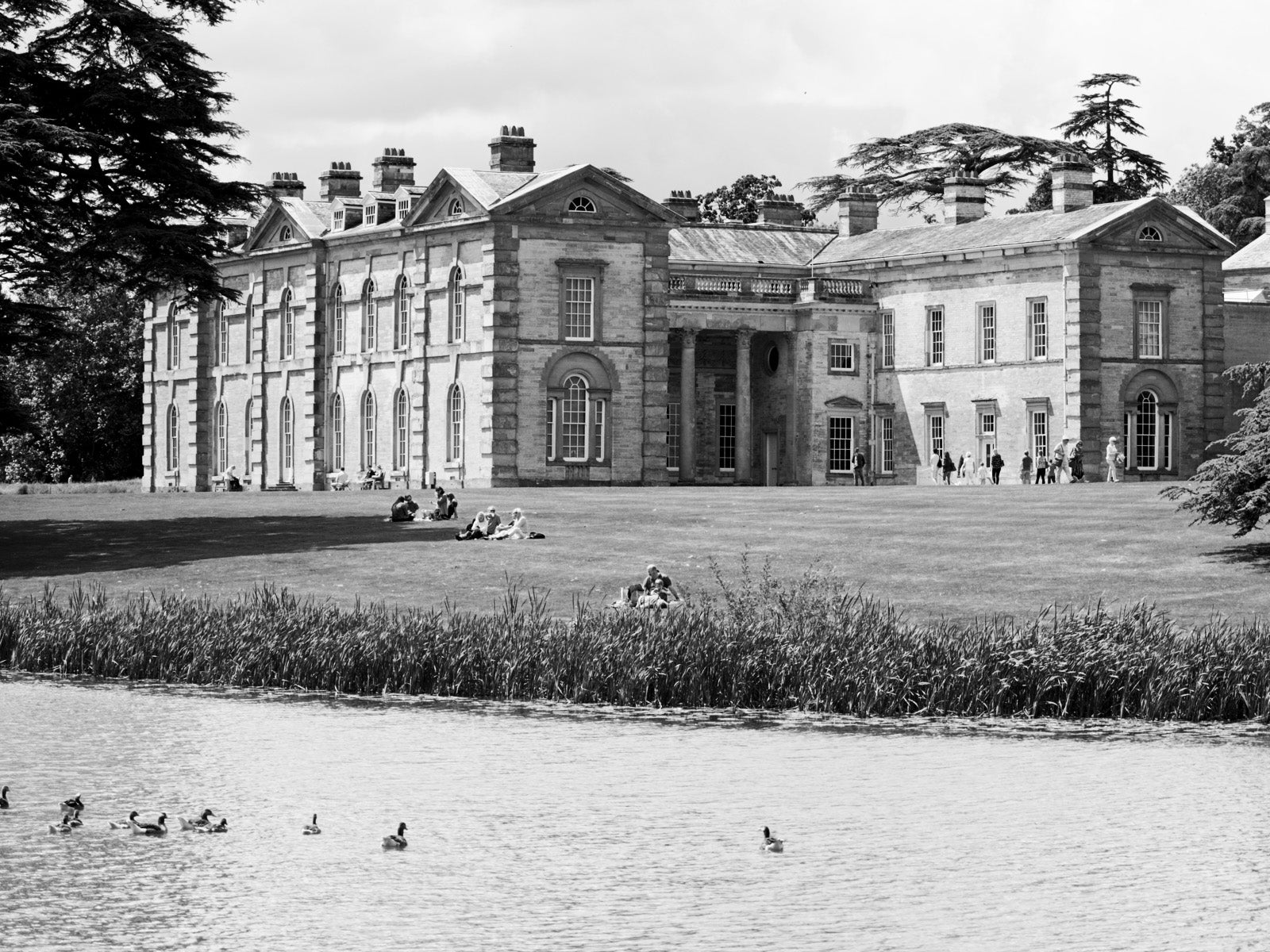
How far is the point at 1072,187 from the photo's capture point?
77.5m

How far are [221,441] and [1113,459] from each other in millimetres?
37745

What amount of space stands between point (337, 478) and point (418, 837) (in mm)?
61327

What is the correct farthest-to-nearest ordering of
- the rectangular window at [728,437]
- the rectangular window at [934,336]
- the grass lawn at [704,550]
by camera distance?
the rectangular window at [728,437]
the rectangular window at [934,336]
the grass lawn at [704,550]

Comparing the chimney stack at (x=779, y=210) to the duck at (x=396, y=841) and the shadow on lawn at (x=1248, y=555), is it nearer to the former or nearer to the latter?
the shadow on lawn at (x=1248, y=555)

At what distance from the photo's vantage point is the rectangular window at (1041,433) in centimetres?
7419

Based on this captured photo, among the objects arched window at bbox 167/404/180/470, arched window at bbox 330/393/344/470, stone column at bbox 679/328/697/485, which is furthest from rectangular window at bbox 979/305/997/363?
arched window at bbox 167/404/180/470

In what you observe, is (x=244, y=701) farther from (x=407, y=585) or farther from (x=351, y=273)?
(x=351, y=273)

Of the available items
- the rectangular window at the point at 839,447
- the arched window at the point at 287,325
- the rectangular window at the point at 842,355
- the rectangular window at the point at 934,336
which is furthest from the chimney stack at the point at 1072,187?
the arched window at the point at 287,325

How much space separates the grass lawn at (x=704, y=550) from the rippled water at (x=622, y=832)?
31.6ft

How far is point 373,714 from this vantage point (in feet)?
83.5

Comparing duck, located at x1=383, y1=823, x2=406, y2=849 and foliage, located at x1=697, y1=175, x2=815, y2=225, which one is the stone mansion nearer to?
foliage, located at x1=697, y1=175, x2=815, y2=225

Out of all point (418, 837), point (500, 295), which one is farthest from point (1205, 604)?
point (500, 295)

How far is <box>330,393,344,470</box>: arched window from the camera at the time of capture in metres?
80.4

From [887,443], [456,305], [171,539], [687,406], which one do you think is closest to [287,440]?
[456,305]
